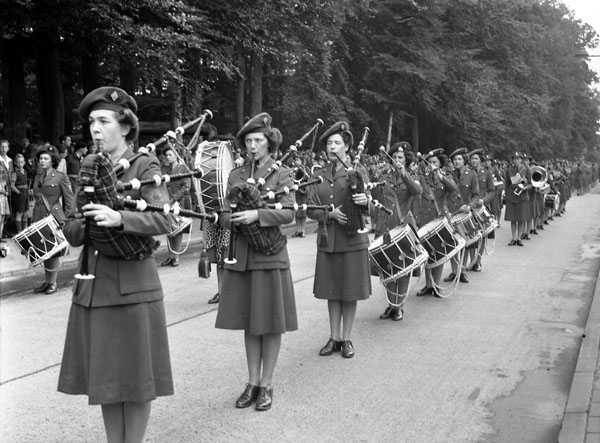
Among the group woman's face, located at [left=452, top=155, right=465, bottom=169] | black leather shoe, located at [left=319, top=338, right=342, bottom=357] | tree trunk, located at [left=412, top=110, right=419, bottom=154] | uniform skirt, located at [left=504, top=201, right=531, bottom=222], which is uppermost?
tree trunk, located at [left=412, top=110, right=419, bottom=154]

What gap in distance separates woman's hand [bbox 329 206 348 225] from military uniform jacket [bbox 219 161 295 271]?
1.00 meters

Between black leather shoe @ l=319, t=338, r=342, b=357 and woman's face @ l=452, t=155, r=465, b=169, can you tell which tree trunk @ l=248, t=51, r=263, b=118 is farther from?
black leather shoe @ l=319, t=338, r=342, b=357

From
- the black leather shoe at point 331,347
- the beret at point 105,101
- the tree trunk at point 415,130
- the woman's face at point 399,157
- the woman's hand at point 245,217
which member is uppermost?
the tree trunk at point 415,130

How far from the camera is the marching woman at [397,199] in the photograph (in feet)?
25.7

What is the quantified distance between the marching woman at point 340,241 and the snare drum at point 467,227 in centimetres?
407

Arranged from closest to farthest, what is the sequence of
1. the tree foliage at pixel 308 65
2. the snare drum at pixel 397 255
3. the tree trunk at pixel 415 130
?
1. the snare drum at pixel 397 255
2. the tree foliage at pixel 308 65
3. the tree trunk at pixel 415 130

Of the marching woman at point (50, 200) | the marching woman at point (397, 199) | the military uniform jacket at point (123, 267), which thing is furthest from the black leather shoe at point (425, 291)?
the military uniform jacket at point (123, 267)

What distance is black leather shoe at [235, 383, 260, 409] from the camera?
203 inches

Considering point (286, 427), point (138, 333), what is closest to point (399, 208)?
point (286, 427)

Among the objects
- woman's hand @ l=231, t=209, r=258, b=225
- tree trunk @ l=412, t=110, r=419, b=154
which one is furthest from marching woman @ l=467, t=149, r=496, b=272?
tree trunk @ l=412, t=110, r=419, b=154

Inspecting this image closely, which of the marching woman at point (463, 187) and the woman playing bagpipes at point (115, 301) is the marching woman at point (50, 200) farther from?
the woman playing bagpipes at point (115, 301)

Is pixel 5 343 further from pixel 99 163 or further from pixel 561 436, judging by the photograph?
pixel 561 436

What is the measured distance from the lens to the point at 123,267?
3.64 metres

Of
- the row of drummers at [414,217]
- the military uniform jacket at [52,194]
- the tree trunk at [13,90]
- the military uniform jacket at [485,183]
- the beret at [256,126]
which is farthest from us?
the tree trunk at [13,90]
